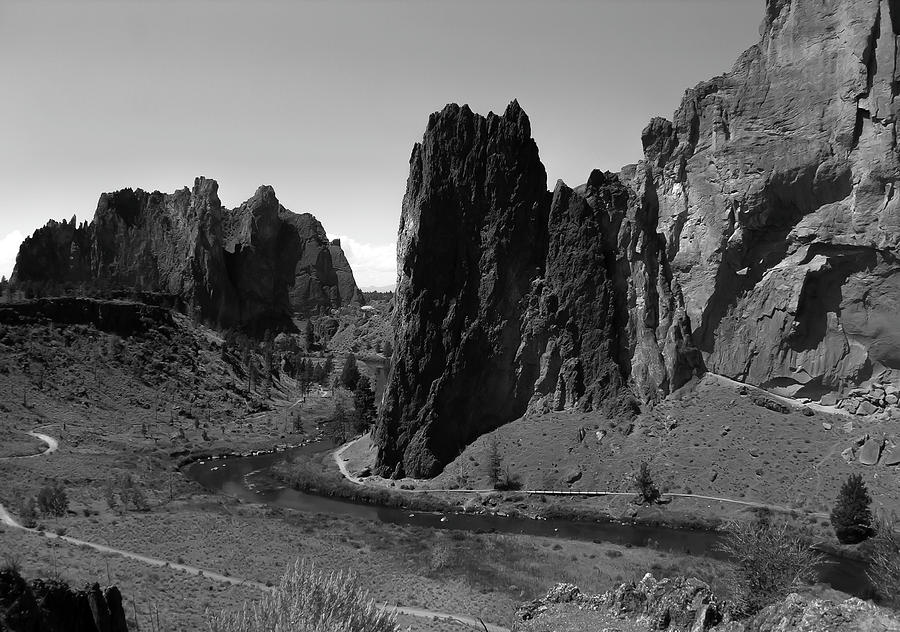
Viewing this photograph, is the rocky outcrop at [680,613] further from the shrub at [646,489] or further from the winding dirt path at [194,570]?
the shrub at [646,489]

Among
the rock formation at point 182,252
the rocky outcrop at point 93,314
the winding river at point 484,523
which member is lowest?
the winding river at point 484,523

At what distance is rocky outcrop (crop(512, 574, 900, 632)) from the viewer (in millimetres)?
13023

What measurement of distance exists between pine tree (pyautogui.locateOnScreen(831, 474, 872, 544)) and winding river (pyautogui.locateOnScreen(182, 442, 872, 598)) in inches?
95.6

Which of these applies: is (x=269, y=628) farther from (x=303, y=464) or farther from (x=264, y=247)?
(x=264, y=247)

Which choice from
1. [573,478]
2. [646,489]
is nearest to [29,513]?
[573,478]

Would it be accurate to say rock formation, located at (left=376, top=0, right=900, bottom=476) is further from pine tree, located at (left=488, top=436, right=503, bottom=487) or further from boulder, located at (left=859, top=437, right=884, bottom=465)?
pine tree, located at (left=488, top=436, right=503, bottom=487)

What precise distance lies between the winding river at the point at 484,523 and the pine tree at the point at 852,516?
2428mm

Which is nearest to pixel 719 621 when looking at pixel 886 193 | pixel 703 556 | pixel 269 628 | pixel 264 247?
pixel 269 628

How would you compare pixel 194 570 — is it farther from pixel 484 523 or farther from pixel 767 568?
pixel 767 568

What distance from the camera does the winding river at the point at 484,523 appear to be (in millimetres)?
47594

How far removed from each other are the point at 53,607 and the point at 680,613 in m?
17.1

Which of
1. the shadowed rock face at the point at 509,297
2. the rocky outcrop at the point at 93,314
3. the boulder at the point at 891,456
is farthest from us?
the rocky outcrop at the point at 93,314

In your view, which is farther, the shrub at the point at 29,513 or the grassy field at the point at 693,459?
the grassy field at the point at 693,459

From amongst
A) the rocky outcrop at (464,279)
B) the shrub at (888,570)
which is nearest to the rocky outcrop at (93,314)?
the rocky outcrop at (464,279)
